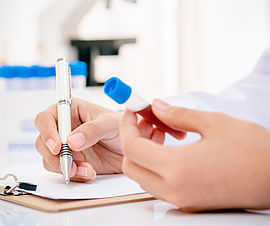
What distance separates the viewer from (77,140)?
0.54 metres

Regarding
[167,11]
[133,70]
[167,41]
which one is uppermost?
[167,11]

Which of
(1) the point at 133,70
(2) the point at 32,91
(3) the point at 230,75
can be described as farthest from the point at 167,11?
(2) the point at 32,91

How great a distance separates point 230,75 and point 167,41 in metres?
0.46

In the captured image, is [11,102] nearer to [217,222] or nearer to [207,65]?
[217,222]

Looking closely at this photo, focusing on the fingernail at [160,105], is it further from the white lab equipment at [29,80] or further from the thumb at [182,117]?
the white lab equipment at [29,80]

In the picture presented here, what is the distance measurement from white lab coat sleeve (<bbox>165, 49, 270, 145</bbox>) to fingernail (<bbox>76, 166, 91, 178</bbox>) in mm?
161

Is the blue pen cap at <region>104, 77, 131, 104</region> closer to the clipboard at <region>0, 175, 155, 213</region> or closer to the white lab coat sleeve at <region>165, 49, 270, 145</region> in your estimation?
the clipboard at <region>0, 175, 155, 213</region>

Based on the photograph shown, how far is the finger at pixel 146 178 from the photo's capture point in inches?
13.9

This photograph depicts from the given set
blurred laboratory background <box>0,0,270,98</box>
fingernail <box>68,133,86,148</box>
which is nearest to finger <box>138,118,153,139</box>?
fingernail <box>68,133,86,148</box>

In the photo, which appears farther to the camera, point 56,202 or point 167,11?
point 167,11

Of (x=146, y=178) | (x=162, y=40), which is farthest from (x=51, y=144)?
(x=162, y=40)

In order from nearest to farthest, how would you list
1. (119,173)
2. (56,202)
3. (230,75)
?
1. (56,202)
2. (119,173)
3. (230,75)

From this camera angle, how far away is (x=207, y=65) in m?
2.12

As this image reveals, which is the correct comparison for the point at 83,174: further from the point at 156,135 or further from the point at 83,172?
the point at 156,135
